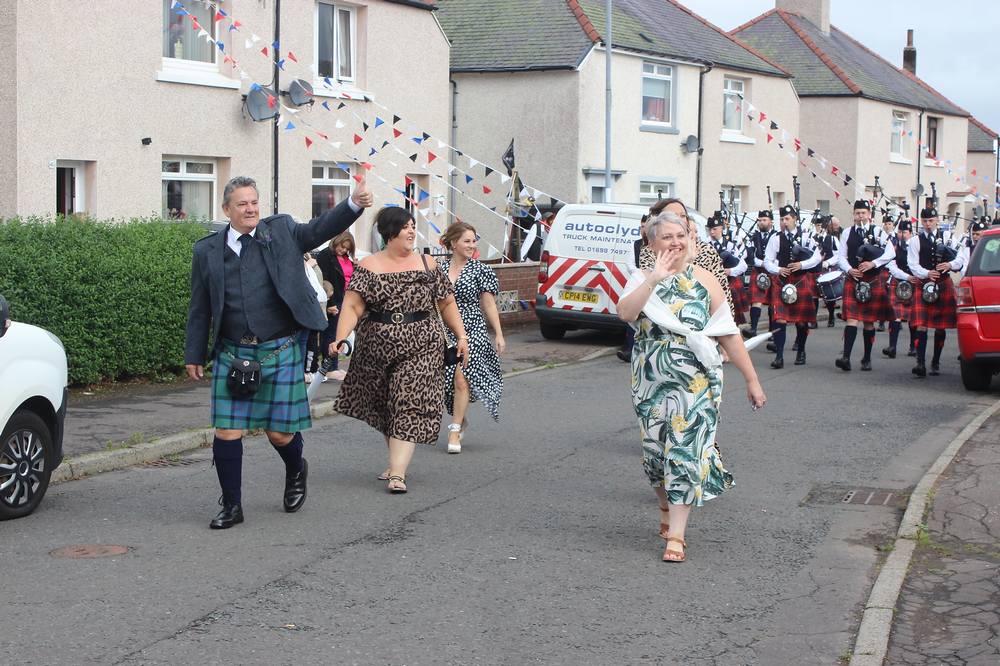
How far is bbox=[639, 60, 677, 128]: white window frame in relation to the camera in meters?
29.9

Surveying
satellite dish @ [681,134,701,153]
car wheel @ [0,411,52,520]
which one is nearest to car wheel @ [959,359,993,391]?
car wheel @ [0,411,52,520]

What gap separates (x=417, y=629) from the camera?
18.1 feet

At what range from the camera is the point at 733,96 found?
33812 millimetres

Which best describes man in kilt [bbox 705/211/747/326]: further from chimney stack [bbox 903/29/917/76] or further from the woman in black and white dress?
chimney stack [bbox 903/29/917/76]

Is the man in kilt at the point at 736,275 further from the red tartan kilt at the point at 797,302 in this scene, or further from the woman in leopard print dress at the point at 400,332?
the woman in leopard print dress at the point at 400,332

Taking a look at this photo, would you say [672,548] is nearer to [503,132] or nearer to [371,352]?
[371,352]

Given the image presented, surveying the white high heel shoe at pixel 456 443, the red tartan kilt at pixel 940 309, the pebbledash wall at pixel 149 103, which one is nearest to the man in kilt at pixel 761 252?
the red tartan kilt at pixel 940 309

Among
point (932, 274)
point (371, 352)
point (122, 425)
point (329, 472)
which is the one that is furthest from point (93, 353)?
point (932, 274)

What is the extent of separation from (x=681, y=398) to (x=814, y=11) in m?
41.9

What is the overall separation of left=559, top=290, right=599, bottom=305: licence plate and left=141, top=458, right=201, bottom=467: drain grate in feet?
30.9

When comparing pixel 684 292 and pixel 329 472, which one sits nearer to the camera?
pixel 684 292

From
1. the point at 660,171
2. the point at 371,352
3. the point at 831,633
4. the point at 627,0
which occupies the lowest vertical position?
the point at 831,633

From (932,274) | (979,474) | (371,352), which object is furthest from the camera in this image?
(932,274)

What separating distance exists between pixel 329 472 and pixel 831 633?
4.39 metres
